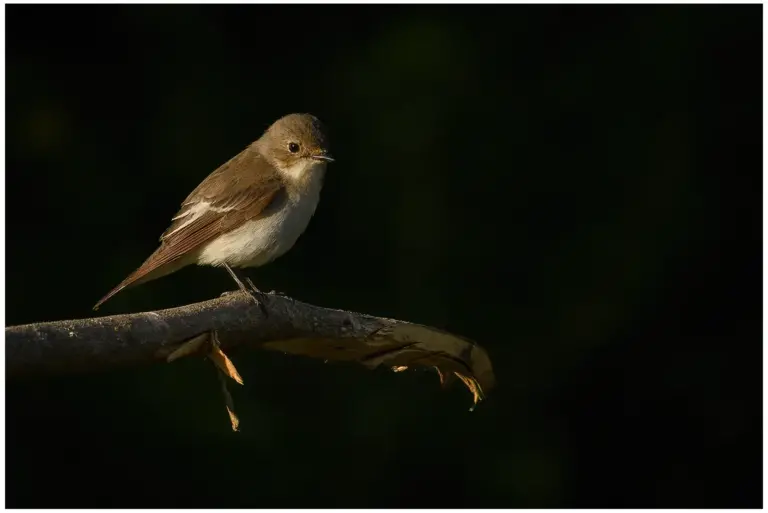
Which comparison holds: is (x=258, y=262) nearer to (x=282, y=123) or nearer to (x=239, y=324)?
(x=282, y=123)

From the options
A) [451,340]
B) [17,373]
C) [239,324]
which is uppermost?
[17,373]

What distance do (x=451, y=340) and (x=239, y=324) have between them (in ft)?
2.27

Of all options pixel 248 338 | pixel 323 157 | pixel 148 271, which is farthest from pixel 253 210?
pixel 248 338

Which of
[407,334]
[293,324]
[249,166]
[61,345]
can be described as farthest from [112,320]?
[249,166]

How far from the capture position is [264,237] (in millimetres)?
4391

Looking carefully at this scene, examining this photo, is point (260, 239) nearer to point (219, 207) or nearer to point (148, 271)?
point (219, 207)

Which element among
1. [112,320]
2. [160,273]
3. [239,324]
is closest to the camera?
[112,320]

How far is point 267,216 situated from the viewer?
4434 mm

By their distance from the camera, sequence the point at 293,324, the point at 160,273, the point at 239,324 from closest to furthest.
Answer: the point at 239,324 < the point at 293,324 < the point at 160,273

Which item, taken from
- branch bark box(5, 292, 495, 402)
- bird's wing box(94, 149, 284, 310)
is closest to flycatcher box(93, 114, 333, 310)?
bird's wing box(94, 149, 284, 310)

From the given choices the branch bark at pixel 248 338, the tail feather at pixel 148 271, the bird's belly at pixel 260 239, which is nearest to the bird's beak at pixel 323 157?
the bird's belly at pixel 260 239

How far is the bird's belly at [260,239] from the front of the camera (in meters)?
4.40

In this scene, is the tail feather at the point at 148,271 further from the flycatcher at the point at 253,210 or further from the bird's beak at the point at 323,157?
the bird's beak at the point at 323,157

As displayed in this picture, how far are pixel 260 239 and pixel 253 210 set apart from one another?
132mm
